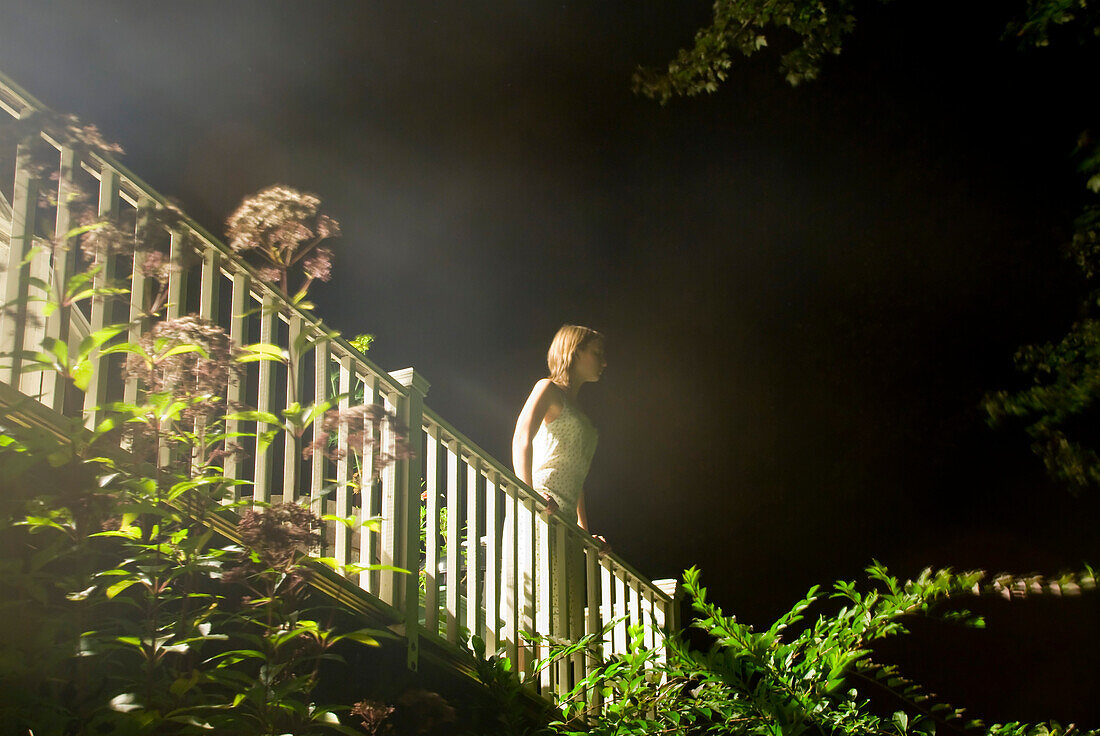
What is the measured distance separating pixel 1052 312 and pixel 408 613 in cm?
423

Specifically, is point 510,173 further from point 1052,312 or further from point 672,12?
point 1052,312

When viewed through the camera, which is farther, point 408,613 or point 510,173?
point 510,173

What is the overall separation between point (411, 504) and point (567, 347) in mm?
1217

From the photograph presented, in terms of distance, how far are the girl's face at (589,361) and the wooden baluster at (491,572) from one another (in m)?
0.79

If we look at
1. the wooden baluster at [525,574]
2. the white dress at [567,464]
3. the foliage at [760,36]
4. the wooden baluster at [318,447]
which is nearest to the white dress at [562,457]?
the white dress at [567,464]

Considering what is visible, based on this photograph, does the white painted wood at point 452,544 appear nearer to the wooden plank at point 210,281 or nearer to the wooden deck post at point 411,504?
the wooden deck post at point 411,504

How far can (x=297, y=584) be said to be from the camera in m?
1.56

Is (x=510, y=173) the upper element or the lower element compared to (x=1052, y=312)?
upper

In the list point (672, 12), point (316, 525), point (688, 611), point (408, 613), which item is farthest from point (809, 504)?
point (316, 525)

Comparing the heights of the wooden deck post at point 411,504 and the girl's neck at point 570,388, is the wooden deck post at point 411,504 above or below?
below

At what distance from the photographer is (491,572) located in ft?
8.86

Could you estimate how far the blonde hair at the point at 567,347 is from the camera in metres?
3.42

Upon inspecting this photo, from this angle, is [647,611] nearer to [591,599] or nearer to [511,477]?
[591,599]

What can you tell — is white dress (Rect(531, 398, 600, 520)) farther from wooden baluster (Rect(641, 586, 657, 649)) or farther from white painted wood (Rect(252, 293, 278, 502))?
white painted wood (Rect(252, 293, 278, 502))
